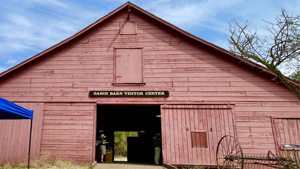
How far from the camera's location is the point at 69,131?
11188 millimetres

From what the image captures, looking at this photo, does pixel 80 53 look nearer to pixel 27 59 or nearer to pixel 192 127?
pixel 27 59

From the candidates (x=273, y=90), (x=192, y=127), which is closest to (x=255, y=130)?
(x=273, y=90)

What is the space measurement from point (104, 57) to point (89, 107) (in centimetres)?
269

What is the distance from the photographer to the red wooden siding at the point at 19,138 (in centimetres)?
1095

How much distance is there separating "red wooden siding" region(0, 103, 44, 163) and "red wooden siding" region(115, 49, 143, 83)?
416 centimetres

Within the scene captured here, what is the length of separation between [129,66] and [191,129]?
438 cm

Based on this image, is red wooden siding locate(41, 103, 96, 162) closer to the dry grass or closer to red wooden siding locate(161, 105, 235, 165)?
the dry grass

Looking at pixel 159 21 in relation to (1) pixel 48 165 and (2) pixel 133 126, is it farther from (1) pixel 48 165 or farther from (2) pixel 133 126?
(2) pixel 133 126

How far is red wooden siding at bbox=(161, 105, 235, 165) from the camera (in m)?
10.8

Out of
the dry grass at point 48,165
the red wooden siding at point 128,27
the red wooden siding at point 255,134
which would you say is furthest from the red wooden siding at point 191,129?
the red wooden siding at point 128,27

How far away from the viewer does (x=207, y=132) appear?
11.1m

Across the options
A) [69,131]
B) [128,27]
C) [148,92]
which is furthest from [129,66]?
[69,131]

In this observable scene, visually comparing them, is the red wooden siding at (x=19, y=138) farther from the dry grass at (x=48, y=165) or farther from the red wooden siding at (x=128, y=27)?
the red wooden siding at (x=128, y=27)

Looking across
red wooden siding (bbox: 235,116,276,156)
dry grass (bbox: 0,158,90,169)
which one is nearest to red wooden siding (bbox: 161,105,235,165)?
red wooden siding (bbox: 235,116,276,156)
